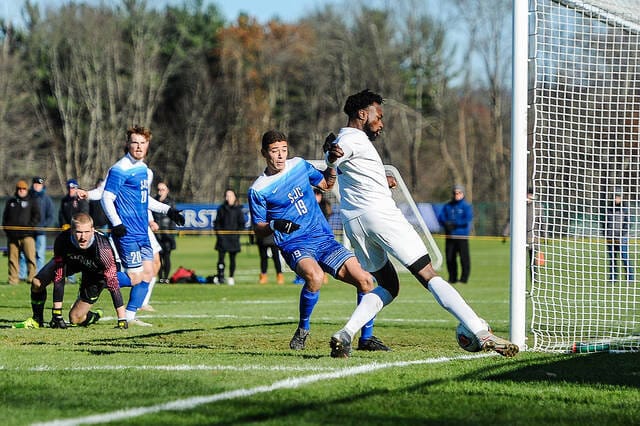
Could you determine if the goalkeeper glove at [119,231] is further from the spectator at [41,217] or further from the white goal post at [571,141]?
the spectator at [41,217]

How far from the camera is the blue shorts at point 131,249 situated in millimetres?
11922

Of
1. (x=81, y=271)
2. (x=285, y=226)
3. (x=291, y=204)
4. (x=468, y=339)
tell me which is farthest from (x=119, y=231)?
(x=468, y=339)

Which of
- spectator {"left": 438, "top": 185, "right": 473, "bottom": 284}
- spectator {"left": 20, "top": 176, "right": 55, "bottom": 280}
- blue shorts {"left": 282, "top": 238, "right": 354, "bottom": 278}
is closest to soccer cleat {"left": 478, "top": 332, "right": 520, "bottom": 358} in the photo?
blue shorts {"left": 282, "top": 238, "right": 354, "bottom": 278}

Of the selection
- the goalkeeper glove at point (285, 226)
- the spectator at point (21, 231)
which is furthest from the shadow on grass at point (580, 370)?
the spectator at point (21, 231)

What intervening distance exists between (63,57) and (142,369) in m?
58.5

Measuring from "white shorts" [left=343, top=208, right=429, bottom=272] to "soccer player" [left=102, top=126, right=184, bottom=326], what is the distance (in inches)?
152

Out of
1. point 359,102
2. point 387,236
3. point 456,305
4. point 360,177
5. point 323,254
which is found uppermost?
point 359,102

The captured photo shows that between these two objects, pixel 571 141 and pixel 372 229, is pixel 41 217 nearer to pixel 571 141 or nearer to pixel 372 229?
pixel 571 141

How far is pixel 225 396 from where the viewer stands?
6098 millimetres

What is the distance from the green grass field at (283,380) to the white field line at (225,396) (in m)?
0.01

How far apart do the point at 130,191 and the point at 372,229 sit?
4.68 metres

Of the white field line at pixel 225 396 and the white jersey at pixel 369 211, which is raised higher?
the white jersey at pixel 369 211

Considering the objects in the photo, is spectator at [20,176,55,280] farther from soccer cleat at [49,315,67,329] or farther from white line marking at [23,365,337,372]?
white line marking at [23,365,337,372]

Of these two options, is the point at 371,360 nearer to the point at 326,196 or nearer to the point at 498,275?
the point at 326,196
